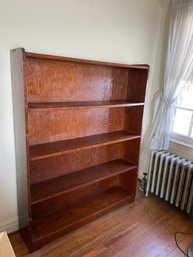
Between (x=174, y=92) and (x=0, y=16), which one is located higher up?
(x=0, y=16)

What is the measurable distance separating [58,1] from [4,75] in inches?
30.1

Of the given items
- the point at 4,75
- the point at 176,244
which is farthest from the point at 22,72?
the point at 176,244

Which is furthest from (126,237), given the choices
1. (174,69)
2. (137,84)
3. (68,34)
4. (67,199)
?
(68,34)

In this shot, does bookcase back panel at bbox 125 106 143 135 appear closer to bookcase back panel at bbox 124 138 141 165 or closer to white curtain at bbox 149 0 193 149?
bookcase back panel at bbox 124 138 141 165

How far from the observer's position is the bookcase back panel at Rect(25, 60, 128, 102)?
1.68m

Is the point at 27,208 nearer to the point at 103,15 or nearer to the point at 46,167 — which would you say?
the point at 46,167

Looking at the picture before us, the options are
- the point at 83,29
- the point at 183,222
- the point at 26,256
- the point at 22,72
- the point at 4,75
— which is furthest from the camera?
the point at 183,222

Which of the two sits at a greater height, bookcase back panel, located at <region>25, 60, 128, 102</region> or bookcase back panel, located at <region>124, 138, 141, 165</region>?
bookcase back panel, located at <region>25, 60, 128, 102</region>

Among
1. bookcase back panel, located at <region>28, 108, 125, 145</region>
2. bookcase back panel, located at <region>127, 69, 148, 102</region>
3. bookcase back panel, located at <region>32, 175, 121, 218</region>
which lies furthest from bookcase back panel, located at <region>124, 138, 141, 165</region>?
bookcase back panel, located at <region>127, 69, 148, 102</region>

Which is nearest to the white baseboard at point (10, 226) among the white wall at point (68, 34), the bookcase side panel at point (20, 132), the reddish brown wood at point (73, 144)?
the white wall at point (68, 34)

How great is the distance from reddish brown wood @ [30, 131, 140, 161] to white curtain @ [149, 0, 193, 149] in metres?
0.41

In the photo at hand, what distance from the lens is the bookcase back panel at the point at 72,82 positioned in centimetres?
168

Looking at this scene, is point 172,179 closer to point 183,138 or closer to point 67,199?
point 183,138

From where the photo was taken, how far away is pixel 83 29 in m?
1.84
